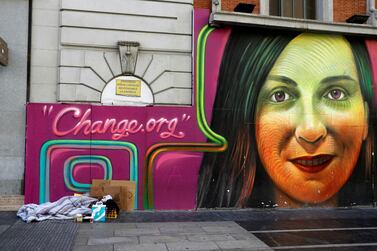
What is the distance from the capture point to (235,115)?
12.9 meters

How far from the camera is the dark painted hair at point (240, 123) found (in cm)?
1265

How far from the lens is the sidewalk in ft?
26.9

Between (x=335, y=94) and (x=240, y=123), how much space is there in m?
3.22

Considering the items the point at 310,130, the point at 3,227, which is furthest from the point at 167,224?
the point at 310,130

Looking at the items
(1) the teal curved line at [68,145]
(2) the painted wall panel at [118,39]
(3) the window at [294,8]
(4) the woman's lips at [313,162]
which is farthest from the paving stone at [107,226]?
(3) the window at [294,8]

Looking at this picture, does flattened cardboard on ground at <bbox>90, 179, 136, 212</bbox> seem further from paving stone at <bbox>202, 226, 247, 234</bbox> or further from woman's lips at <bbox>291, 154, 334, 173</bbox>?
woman's lips at <bbox>291, 154, 334, 173</bbox>

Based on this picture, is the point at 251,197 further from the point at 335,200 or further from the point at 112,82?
the point at 112,82

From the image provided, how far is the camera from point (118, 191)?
11.6 metres

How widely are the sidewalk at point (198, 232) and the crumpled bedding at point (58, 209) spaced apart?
286 mm

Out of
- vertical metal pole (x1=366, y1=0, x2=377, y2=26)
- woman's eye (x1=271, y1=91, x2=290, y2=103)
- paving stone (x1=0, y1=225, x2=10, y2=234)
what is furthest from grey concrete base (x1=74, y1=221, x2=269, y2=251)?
vertical metal pole (x1=366, y1=0, x2=377, y2=26)

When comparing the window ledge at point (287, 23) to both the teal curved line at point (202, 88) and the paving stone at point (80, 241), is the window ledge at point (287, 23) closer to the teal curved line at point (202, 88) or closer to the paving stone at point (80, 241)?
the teal curved line at point (202, 88)

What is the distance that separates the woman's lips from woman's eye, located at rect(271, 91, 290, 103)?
1.82 metres

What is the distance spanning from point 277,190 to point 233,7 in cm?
556

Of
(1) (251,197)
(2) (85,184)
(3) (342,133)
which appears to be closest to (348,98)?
(3) (342,133)
